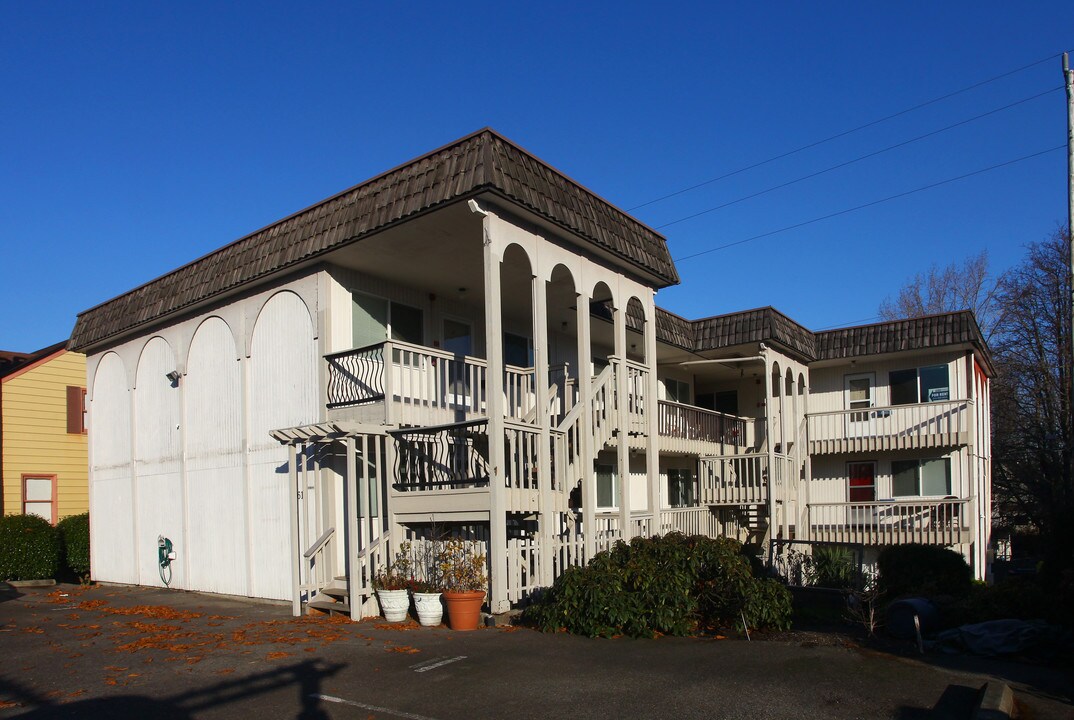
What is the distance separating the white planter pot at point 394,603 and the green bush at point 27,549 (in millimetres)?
11675

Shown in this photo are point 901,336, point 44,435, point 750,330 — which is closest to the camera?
point 750,330

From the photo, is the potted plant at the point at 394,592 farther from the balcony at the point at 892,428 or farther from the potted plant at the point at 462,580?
the balcony at the point at 892,428

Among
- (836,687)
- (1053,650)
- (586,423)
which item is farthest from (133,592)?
(1053,650)

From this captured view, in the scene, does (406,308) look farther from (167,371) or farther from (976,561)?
(976,561)

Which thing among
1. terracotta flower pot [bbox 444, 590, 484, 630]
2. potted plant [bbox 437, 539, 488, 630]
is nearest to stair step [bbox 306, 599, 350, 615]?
potted plant [bbox 437, 539, 488, 630]

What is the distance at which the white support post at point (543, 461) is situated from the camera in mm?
12133

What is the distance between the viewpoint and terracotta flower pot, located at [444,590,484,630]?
11.1m

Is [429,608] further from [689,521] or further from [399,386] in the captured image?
[689,521]

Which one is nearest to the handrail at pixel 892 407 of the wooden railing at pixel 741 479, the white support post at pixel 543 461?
the wooden railing at pixel 741 479

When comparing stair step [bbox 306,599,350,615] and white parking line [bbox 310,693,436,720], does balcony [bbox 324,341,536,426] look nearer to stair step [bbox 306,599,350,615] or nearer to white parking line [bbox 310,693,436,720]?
stair step [bbox 306,599,350,615]

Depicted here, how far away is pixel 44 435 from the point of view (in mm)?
23828

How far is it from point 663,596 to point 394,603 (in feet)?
11.9

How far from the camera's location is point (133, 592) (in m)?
16.9

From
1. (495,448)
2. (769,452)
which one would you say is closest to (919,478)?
(769,452)
